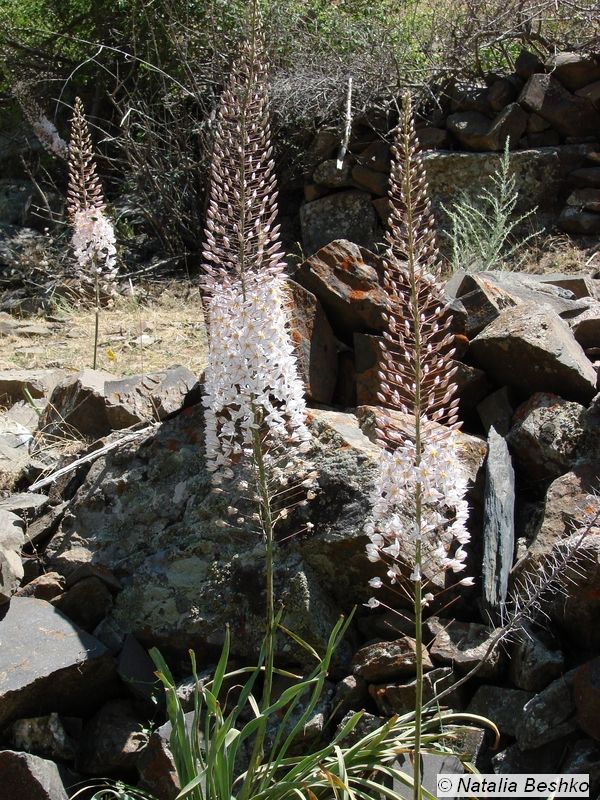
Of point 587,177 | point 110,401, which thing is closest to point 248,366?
point 110,401

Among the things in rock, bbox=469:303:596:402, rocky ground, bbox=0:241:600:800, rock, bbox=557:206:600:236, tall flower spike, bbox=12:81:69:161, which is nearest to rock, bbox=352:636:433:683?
rocky ground, bbox=0:241:600:800

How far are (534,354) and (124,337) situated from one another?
471cm

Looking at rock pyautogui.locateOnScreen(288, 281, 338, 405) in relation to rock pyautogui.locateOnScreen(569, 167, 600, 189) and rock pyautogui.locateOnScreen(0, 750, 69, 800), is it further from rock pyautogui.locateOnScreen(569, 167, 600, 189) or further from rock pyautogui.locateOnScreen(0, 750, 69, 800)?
rock pyautogui.locateOnScreen(569, 167, 600, 189)

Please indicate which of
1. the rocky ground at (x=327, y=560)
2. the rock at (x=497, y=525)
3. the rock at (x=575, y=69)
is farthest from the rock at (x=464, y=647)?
the rock at (x=575, y=69)

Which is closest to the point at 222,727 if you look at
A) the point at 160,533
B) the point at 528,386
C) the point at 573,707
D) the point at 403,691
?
the point at 403,691

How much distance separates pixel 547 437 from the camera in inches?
170

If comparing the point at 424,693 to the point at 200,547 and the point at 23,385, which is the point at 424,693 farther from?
the point at 23,385

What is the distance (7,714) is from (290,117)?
700 centimetres

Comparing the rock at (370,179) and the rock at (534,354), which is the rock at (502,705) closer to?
the rock at (534,354)

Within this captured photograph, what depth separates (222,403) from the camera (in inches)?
131

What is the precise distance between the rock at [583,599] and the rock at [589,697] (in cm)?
24

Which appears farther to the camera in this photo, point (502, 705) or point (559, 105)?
point (559, 105)

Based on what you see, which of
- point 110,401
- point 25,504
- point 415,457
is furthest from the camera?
point 110,401

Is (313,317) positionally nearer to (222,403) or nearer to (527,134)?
(222,403)
